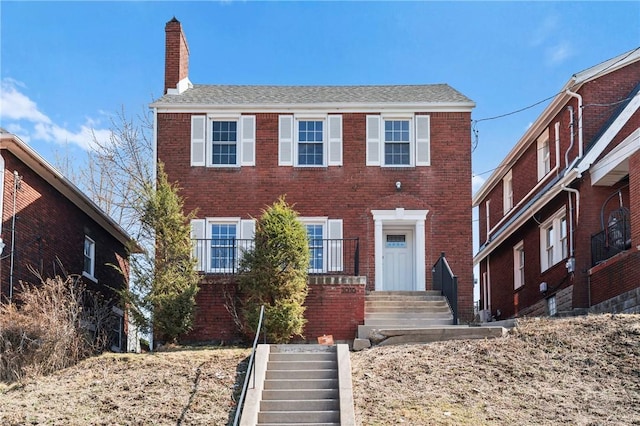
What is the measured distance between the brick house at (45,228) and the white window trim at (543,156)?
1255 cm

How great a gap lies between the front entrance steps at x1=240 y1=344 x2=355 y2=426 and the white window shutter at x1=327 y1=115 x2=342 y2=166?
732cm

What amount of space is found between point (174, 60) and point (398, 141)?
6.63 m

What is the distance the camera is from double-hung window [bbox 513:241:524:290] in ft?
89.7

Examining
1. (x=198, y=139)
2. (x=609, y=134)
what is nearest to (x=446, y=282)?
(x=609, y=134)

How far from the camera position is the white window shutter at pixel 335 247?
2233 cm

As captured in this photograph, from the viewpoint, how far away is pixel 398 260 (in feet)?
76.1

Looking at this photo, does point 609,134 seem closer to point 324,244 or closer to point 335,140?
→ point 335,140

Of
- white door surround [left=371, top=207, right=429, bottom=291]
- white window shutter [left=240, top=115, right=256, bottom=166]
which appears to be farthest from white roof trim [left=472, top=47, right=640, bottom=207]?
white window shutter [left=240, top=115, right=256, bottom=166]

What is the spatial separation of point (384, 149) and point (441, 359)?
8581mm

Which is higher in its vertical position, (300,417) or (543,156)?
(543,156)

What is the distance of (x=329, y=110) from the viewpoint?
23281 millimetres

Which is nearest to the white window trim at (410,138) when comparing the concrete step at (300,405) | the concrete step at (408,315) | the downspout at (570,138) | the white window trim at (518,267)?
the downspout at (570,138)

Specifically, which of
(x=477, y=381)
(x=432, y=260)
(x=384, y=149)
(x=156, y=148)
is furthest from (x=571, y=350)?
(x=156, y=148)

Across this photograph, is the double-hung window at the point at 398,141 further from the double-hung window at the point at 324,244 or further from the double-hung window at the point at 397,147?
the double-hung window at the point at 324,244
